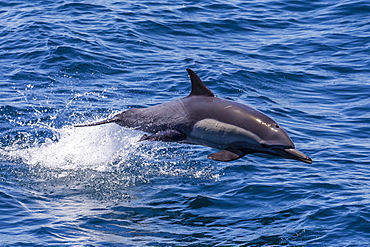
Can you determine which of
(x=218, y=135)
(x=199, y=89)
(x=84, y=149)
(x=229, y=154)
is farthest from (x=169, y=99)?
(x=229, y=154)

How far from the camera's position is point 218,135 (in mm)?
9523

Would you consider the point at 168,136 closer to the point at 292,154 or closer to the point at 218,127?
the point at 218,127

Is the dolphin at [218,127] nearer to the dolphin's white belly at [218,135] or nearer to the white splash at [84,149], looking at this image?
the dolphin's white belly at [218,135]

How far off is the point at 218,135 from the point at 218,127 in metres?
0.13

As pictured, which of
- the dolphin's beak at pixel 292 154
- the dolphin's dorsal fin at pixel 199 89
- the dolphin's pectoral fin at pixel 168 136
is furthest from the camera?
the dolphin's dorsal fin at pixel 199 89

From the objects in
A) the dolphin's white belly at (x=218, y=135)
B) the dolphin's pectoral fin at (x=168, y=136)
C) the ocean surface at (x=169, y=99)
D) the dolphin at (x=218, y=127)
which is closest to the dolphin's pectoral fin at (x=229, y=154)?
the dolphin at (x=218, y=127)

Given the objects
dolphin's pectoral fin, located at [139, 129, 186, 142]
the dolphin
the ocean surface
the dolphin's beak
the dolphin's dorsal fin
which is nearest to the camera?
the dolphin's beak

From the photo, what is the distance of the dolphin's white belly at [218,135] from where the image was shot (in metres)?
9.25

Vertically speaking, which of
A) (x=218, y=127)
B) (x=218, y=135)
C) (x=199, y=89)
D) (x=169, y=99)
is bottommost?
(x=169, y=99)

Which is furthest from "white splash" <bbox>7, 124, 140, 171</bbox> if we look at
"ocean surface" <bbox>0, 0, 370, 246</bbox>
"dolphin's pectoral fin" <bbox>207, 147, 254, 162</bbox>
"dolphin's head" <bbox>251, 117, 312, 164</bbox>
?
"dolphin's head" <bbox>251, 117, 312, 164</bbox>

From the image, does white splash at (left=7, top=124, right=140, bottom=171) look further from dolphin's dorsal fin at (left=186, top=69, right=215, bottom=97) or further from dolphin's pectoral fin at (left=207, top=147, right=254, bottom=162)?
dolphin's pectoral fin at (left=207, top=147, right=254, bottom=162)

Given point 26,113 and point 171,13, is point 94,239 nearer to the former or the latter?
point 26,113

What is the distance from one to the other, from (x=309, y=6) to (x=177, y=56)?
7735mm

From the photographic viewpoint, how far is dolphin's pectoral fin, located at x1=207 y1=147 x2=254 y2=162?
894 centimetres
